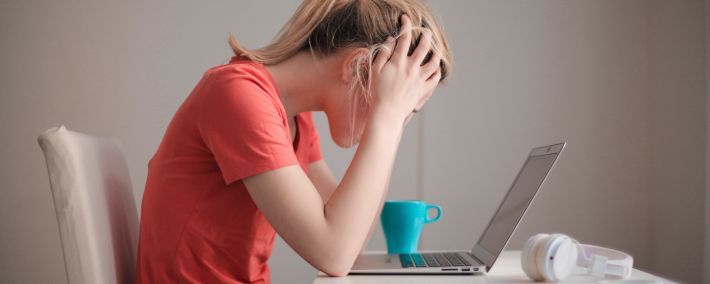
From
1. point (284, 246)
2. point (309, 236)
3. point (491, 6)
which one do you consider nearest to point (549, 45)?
point (491, 6)

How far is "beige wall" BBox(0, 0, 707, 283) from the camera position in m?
1.71

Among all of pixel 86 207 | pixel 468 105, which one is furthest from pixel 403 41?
pixel 468 105

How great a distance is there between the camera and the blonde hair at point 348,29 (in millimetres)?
931

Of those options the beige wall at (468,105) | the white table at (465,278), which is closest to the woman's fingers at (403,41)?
the white table at (465,278)

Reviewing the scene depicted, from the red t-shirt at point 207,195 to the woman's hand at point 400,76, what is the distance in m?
0.16

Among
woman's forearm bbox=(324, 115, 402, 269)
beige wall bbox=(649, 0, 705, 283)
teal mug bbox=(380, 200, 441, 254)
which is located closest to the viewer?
woman's forearm bbox=(324, 115, 402, 269)

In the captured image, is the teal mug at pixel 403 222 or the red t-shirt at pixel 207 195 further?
the teal mug at pixel 403 222

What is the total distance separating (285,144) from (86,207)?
0.85 ft

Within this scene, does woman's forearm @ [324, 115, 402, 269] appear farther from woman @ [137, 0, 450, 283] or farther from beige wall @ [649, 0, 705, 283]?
beige wall @ [649, 0, 705, 283]

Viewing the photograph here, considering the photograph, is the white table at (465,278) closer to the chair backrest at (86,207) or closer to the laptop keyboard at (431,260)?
the laptop keyboard at (431,260)

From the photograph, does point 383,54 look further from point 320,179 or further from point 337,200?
point 320,179

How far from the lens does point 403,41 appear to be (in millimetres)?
933

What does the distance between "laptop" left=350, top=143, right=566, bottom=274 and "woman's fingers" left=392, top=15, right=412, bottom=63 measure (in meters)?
0.27

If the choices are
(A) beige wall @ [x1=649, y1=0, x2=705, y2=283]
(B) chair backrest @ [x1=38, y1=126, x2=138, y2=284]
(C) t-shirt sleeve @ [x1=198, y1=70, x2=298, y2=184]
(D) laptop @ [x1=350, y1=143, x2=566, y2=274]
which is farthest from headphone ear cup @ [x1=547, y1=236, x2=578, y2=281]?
(A) beige wall @ [x1=649, y1=0, x2=705, y2=283]
